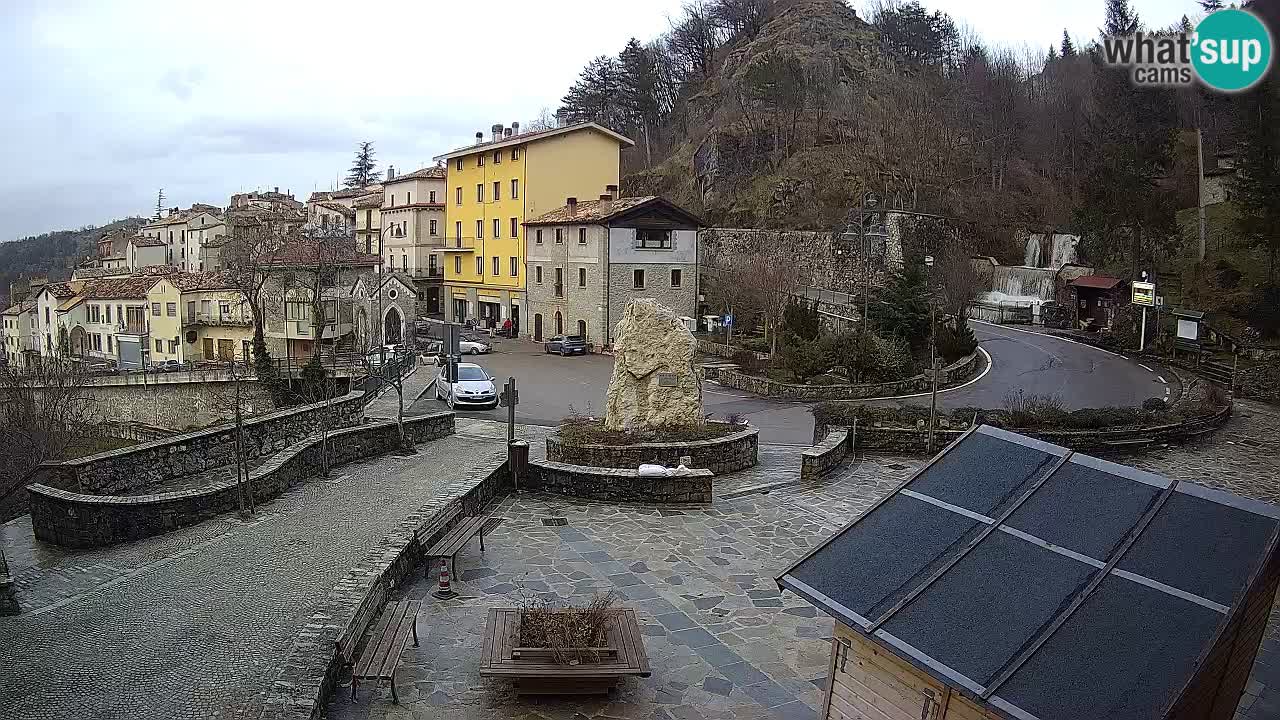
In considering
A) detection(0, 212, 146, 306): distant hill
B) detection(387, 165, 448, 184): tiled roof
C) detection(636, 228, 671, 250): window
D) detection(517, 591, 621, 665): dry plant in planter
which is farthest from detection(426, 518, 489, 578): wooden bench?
detection(0, 212, 146, 306): distant hill

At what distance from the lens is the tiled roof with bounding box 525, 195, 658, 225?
4159 centimetres

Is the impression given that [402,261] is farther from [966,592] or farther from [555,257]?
[966,592]

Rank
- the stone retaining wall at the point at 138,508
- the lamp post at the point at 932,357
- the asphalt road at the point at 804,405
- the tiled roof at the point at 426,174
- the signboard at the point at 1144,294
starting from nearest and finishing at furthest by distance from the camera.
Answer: the stone retaining wall at the point at 138,508 < the lamp post at the point at 932,357 < the asphalt road at the point at 804,405 < the signboard at the point at 1144,294 < the tiled roof at the point at 426,174

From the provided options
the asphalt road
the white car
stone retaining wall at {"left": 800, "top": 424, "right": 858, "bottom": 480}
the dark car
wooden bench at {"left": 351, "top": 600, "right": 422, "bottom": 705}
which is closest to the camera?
wooden bench at {"left": 351, "top": 600, "right": 422, "bottom": 705}

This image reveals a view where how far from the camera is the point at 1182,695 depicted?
456 centimetres

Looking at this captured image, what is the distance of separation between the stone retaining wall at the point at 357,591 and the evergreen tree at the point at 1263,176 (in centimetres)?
2974

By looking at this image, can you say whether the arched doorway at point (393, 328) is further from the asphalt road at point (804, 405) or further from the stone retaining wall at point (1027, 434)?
the stone retaining wall at point (1027, 434)

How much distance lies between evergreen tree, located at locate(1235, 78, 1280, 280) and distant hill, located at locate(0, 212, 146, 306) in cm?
8043

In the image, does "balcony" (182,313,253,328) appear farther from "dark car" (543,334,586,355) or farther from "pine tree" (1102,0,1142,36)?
"pine tree" (1102,0,1142,36)

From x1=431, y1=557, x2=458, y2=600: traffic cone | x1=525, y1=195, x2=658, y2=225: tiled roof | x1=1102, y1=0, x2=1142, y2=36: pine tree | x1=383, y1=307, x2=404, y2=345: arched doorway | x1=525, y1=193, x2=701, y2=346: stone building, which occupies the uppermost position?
x1=1102, y1=0, x2=1142, y2=36: pine tree

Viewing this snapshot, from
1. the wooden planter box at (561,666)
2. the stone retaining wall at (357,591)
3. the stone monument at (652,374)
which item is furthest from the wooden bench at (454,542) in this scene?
the stone monument at (652,374)

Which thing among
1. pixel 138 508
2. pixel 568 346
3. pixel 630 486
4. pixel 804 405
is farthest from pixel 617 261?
pixel 138 508

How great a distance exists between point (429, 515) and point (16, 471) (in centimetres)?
719

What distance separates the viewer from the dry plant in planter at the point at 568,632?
322 inches
